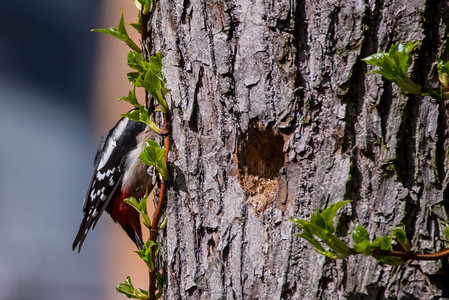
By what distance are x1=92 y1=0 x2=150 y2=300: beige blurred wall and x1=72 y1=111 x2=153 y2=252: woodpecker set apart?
900mm

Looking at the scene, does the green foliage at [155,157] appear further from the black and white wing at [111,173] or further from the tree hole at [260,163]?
the black and white wing at [111,173]

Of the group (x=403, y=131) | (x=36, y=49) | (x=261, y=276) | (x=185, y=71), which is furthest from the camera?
(x=36, y=49)

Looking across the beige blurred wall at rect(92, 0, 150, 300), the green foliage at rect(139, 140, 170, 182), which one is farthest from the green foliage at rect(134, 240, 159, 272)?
the beige blurred wall at rect(92, 0, 150, 300)

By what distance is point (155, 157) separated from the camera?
1532 millimetres

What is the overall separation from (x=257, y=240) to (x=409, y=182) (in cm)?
39

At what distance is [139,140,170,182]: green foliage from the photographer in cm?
151

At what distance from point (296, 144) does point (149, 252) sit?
23.1 inches

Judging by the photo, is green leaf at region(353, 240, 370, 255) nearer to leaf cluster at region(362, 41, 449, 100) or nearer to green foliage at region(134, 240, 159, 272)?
leaf cluster at region(362, 41, 449, 100)

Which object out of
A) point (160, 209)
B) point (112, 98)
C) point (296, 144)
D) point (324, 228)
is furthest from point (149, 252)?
point (112, 98)

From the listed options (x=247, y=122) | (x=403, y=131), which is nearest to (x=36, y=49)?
(x=247, y=122)

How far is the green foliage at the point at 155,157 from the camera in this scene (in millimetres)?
1511

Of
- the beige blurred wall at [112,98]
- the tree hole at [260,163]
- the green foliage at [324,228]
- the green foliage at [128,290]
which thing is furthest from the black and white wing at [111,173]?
the green foliage at [324,228]

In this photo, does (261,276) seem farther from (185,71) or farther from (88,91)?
(88,91)

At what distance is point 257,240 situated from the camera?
1381mm
